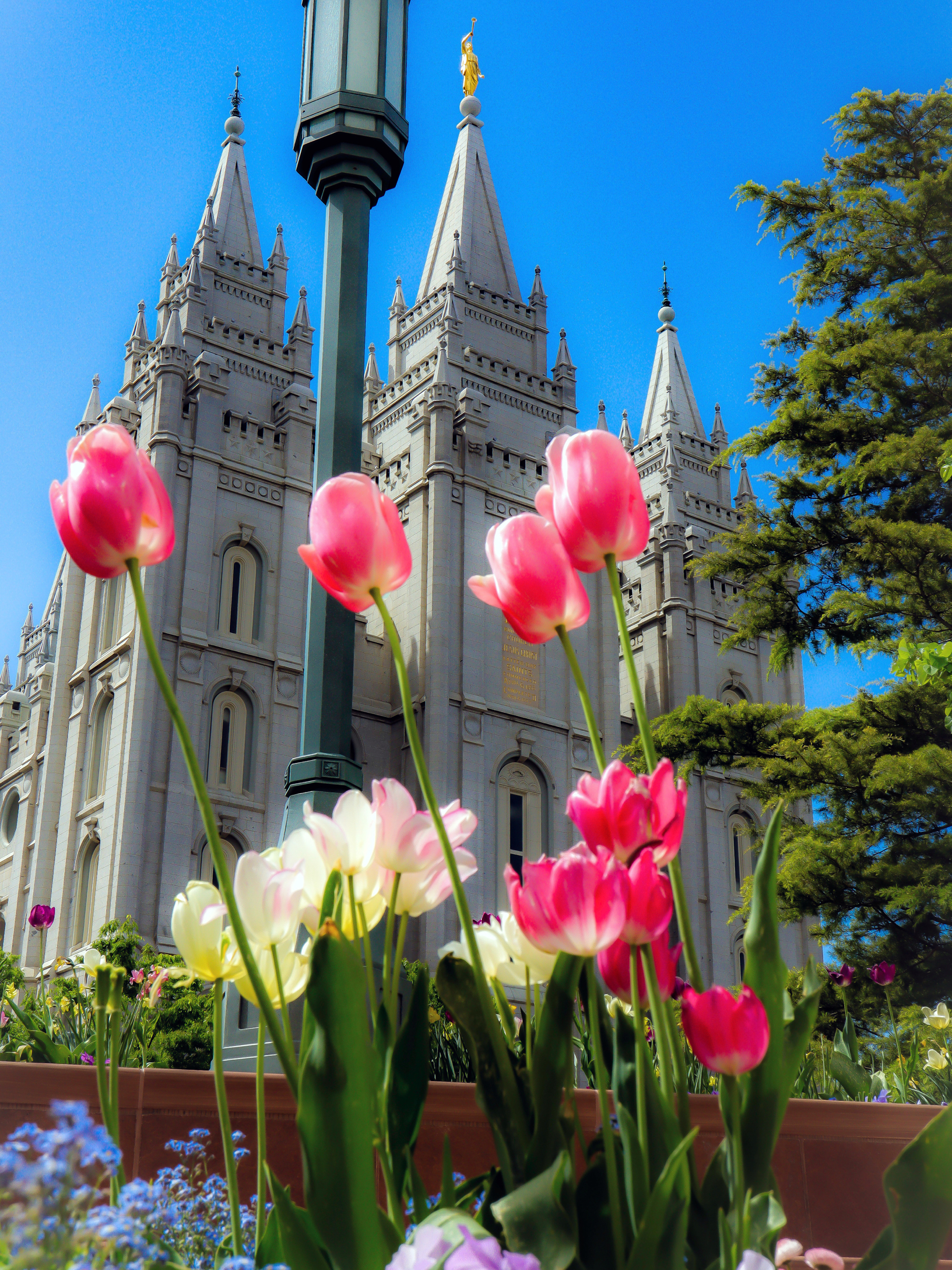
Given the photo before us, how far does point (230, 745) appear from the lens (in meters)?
26.3

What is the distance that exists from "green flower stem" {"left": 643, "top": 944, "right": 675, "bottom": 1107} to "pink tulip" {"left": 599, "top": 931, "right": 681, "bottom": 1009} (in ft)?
0.08

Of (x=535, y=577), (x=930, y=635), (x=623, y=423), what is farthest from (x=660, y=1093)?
(x=623, y=423)

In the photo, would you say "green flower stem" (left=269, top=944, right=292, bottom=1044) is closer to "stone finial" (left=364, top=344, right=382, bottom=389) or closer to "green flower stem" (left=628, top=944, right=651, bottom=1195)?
"green flower stem" (left=628, top=944, right=651, bottom=1195)

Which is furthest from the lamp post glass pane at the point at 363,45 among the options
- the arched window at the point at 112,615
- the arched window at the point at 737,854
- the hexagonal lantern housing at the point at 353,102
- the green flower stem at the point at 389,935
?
the arched window at the point at 737,854

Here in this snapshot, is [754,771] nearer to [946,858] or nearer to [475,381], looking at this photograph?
[475,381]

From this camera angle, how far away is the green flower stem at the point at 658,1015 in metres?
1.38

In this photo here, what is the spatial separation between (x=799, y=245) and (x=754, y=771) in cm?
2214

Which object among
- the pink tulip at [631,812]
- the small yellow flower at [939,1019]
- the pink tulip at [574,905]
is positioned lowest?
the small yellow flower at [939,1019]

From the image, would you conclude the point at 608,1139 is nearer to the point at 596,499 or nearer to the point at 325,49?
the point at 596,499

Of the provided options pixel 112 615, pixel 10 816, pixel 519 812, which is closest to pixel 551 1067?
pixel 112 615

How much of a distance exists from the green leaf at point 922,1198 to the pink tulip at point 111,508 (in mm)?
1076

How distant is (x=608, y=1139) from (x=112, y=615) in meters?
27.8

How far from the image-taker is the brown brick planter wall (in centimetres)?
251

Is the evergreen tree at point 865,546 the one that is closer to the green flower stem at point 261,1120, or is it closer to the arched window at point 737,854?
the green flower stem at point 261,1120
